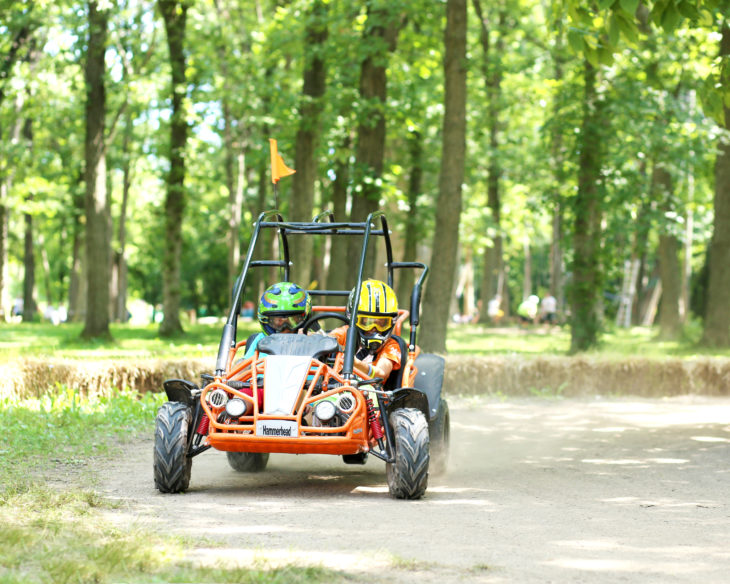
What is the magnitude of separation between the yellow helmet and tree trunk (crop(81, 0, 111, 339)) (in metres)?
14.5

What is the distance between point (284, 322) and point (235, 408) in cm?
154

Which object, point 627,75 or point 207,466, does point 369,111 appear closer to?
point 627,75

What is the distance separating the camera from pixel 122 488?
796 cm

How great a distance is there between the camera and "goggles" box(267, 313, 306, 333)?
8.93m

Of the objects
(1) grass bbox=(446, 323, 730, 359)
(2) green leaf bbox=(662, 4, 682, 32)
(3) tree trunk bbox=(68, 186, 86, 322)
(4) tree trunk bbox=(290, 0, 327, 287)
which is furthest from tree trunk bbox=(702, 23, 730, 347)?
(3) tree trunk bbox=(68, 186, 86, 322)

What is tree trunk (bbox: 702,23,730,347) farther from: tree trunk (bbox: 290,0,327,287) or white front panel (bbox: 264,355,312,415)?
white front panel (bbox: 264,355,312,415)

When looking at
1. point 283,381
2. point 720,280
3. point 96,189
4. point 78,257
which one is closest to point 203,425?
point 283,381

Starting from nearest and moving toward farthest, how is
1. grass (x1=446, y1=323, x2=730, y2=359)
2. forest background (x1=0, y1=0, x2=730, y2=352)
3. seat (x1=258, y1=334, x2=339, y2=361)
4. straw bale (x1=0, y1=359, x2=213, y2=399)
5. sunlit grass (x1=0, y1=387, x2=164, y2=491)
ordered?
seat (x1=258, y1=334, x2=339, y2=361), sunlit grass (x1=0, y1=387, x2=164, y2=491), straw bale (x1=0, y1=359, x2=213, y2=399), grass (x1=446, y1=323, x2=730, y2=359), forest background (x1=0, y1=0, x2=730, y2=352)

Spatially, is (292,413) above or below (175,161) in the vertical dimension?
below

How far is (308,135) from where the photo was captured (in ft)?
69.9

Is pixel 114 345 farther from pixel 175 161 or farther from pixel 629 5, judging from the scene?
pixel 629 5

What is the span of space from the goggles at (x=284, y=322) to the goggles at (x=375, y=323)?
0.51 metres

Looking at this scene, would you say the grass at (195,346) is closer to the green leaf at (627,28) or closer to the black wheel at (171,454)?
the black wheel at (171,454)

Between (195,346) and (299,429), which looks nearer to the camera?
(299,429)
